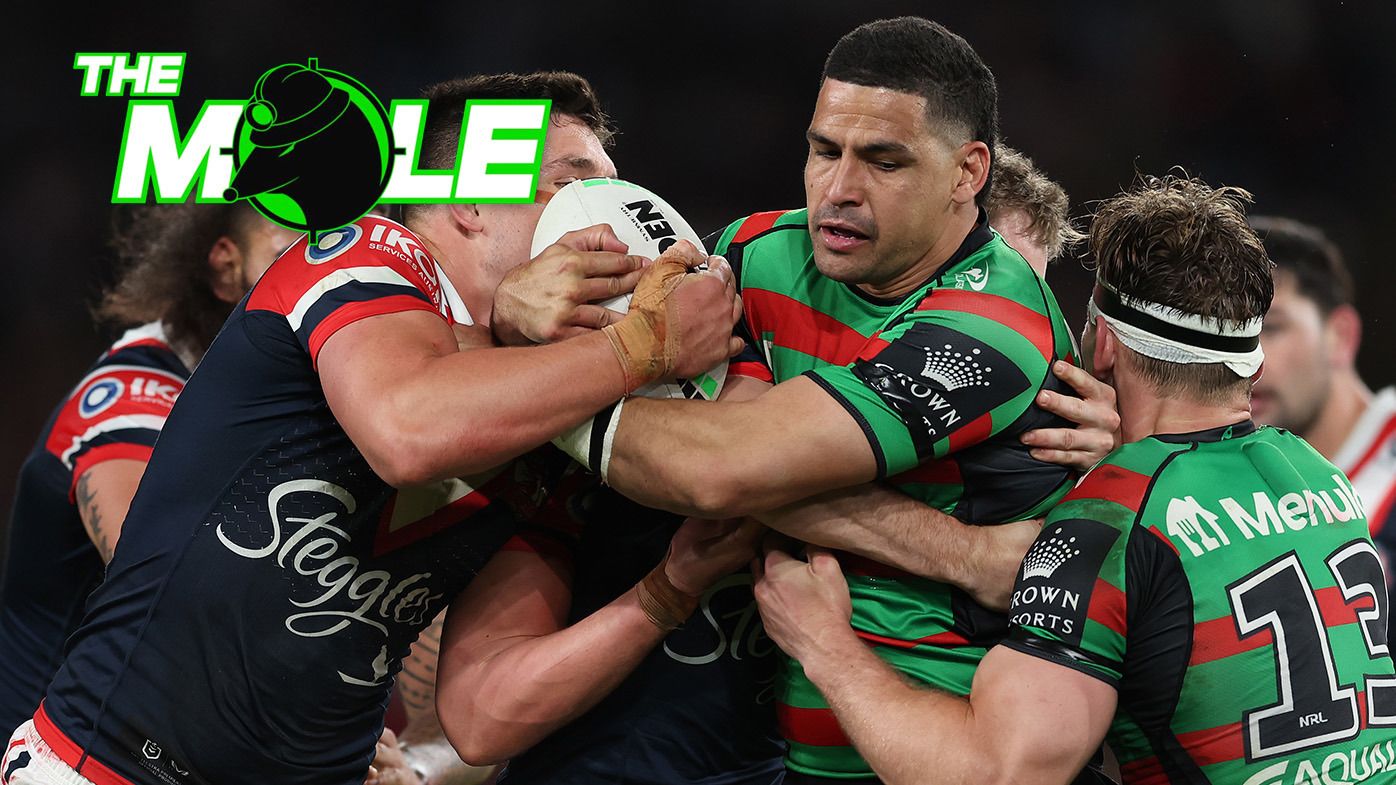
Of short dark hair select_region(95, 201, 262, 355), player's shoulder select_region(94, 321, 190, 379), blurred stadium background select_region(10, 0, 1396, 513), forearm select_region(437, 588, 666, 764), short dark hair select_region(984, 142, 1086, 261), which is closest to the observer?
forearm select_region(437, 588, 666, 764)

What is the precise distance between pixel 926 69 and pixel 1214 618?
1.43m

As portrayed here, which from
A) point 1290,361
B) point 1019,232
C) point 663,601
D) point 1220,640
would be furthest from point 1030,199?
point 1290,361

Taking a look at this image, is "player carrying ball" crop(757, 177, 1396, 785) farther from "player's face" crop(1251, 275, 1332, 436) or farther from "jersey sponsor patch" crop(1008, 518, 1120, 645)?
"player's face" crop(1251, 275, 1332, 436)

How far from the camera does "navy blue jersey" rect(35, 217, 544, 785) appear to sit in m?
3.29

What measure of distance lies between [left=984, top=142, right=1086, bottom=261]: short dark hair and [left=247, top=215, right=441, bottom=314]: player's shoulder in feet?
6.05

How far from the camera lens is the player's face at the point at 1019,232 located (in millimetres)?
4332

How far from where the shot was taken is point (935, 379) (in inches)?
122

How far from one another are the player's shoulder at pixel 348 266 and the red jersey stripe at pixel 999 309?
3.90ft

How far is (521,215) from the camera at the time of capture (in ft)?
12.3

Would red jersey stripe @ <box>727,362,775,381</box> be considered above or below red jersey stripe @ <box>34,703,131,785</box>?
above

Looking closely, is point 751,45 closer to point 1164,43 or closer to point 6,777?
point 1164,43

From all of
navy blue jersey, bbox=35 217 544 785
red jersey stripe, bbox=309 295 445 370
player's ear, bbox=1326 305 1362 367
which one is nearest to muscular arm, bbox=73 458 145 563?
navy blue jersey, bbox=35 217 544 785

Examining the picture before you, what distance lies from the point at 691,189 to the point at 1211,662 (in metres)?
7.03

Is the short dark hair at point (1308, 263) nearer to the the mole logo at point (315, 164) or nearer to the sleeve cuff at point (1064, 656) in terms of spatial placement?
the the mole logo at point (315, 164)
